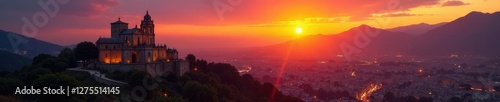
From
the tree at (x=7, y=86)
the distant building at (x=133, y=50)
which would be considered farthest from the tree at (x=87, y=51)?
the tree at (x=7, y=86)

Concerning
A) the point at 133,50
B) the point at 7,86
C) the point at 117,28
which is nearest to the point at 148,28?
the point at 117,28

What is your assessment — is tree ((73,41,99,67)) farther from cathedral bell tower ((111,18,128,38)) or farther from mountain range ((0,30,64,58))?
mountain range ((0,30,64,58))

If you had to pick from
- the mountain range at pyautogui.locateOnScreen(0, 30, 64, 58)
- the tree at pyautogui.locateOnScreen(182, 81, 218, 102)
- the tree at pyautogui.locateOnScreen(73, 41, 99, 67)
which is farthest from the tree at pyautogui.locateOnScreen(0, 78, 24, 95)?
the mountain range at pyautogui.locateOnScreen(0, 30, 64, 58)

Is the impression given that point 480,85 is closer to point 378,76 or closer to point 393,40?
point 378,76

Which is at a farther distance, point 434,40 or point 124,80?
point 434,40

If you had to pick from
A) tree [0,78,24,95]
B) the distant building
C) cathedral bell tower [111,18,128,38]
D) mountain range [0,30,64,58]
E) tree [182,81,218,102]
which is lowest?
tree [182,81,218,102]

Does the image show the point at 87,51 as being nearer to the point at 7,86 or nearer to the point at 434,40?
the point at 7,86
